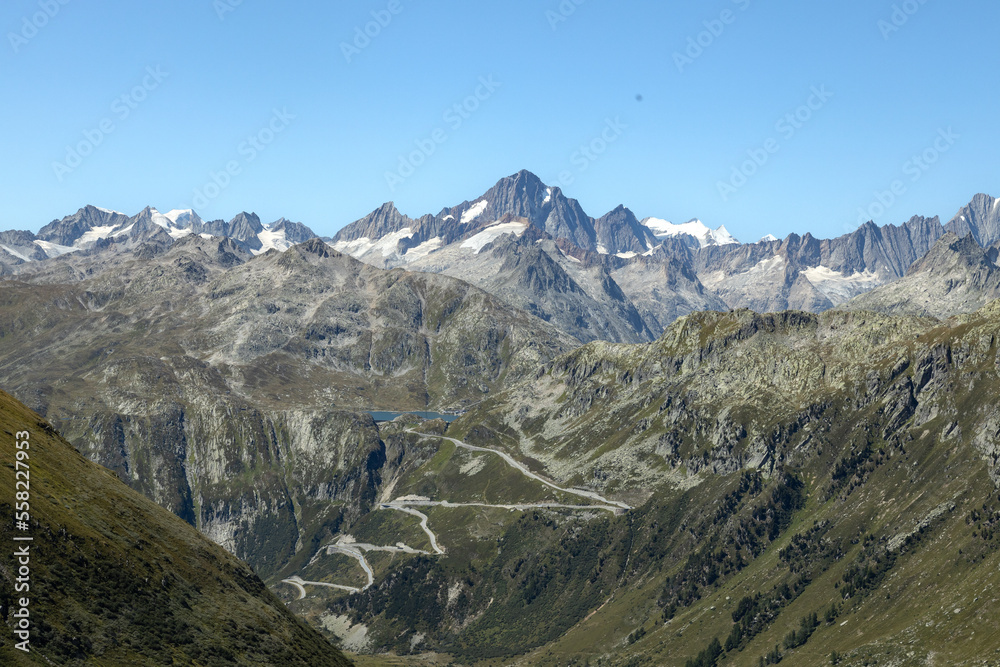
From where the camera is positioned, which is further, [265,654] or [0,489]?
[265,654]

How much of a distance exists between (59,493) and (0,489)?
24.1m

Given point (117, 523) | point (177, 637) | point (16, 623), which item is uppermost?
point (117, 523)

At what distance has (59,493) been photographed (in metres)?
163

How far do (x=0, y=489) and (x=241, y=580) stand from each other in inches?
2754

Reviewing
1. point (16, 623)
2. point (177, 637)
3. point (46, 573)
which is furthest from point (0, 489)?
point (177, 637)

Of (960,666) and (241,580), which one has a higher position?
(241,580)

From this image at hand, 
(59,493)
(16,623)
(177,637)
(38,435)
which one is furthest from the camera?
(38,435)

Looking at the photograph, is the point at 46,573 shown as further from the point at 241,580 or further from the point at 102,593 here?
the point at 241,580

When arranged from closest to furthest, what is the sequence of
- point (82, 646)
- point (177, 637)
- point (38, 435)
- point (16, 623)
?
point (16, 623), point (82, 646), point (177, 637), point (38, 435)

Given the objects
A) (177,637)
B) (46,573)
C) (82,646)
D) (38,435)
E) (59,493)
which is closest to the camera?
(82,646)

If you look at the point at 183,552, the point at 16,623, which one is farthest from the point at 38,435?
the point at 16,623

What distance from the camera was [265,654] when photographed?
167 meters

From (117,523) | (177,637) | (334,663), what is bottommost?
(334,663)

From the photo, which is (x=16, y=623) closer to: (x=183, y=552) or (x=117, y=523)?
(x=117, y=523)
